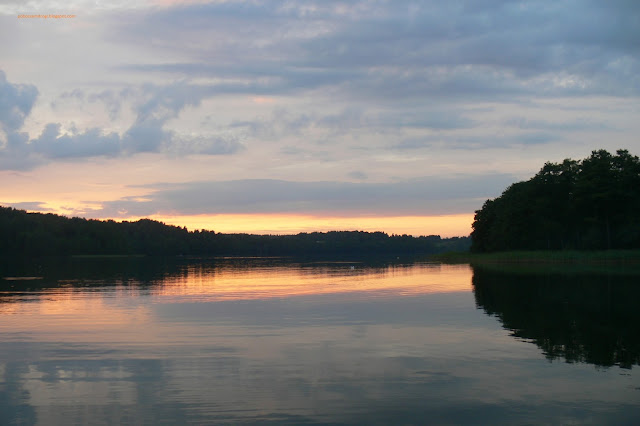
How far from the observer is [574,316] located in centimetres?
3219

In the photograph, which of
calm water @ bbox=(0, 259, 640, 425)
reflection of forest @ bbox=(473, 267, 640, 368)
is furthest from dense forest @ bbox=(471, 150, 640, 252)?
calm water @ bbox=(0, 259, 640, 425)

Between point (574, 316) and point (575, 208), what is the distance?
84306 millimetres

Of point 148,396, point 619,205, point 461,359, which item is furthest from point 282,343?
point 619,205

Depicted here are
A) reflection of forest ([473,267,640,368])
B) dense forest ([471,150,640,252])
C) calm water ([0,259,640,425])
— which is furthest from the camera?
dense forest ([471,150,640,252])

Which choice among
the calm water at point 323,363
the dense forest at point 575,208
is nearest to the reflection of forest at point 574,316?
the calm water at point 323,363

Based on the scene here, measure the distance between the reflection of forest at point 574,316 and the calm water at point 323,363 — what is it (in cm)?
13

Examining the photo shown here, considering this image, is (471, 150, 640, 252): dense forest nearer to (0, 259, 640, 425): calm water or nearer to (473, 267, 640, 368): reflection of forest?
(473, 267, 640, 368): reflection of forest

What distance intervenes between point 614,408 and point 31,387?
1553 cm

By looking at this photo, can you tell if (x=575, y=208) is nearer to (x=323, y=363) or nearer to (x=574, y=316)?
(x=574, y=316)

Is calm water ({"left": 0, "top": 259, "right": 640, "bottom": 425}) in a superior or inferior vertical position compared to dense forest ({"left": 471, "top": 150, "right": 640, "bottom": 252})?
inferior

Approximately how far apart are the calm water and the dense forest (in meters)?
69.6

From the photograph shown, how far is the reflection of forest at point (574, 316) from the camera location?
73.1 ft

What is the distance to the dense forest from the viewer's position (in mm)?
103000

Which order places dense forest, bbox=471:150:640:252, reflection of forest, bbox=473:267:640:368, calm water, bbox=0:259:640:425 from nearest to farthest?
calm water, bbox=0:259:640:425
reflection of forest, bbox=473:267:640:368
dense forest, bbox=471:150:640:252
